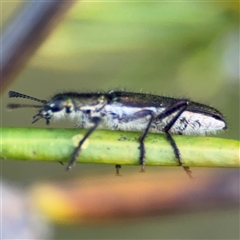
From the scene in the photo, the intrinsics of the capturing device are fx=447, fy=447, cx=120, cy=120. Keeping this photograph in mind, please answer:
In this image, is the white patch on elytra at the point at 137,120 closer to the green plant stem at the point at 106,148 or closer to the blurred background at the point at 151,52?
the blurred background at the point at 151,52

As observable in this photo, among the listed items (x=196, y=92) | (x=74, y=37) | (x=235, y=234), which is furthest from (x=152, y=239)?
(x=74, y=37)

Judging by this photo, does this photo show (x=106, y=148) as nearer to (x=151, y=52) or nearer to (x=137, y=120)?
(x=137, y=120)

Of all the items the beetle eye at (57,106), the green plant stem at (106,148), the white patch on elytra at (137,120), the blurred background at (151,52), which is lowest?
the green plant stem at (106,148)

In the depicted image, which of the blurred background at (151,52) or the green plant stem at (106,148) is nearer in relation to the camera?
the green plant stem at (106,148)

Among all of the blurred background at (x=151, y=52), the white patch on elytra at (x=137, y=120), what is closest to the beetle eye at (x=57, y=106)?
the white patch on elytra at (x=137, y=120)

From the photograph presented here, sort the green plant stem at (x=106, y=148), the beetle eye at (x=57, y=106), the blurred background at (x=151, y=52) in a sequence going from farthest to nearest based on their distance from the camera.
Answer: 1. the blurred background at (x=151, y=52)
2. the beetle eye at (x=57, y=106)
3. the green plant stem at (x=106, y=148)

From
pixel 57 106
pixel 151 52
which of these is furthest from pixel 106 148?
pixel 151 52

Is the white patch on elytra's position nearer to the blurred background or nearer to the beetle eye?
the beetle eye

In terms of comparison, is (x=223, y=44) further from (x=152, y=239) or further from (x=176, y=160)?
(x=152, y=239)

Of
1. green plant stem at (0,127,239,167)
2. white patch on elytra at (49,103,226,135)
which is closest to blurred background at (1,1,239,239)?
white patch on elytra at (49,103,226,135)
